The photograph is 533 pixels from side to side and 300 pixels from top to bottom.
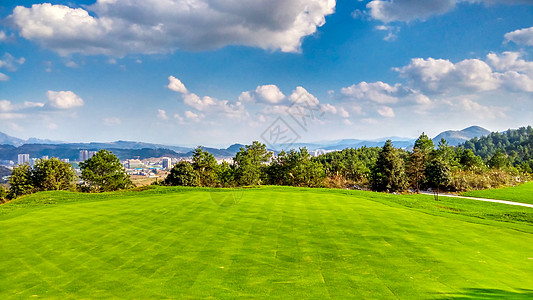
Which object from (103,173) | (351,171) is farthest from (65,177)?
(351,171)

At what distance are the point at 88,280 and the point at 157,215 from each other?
6513mm

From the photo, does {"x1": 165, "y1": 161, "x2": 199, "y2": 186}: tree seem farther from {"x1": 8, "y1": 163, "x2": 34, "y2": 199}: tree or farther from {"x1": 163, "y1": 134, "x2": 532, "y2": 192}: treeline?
{"x1": 8, "y1": 163, "x2": 34, "y2": 199}: tree

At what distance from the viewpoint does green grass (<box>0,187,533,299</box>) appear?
569 centimetres

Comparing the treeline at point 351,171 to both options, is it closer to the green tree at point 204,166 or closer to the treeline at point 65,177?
the green tree at point 204,166

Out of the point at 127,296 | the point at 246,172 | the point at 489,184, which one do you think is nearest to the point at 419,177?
the point at 489,184

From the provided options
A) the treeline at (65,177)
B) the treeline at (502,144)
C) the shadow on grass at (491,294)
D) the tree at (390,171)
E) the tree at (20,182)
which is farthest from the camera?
the treeline at (502,144)

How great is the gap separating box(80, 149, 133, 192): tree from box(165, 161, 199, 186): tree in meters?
5.85

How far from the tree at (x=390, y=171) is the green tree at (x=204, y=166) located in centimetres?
1990

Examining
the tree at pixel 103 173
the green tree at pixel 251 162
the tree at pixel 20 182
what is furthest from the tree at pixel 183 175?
the tree at pixel 20 182

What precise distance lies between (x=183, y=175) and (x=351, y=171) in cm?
2413

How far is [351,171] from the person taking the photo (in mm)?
40875

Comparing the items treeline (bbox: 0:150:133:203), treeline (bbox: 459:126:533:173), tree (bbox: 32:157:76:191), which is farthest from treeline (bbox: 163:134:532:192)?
treeline (bbox: 459:126:533:173)

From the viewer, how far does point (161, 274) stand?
252 inches

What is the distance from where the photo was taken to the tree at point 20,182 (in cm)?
2753
